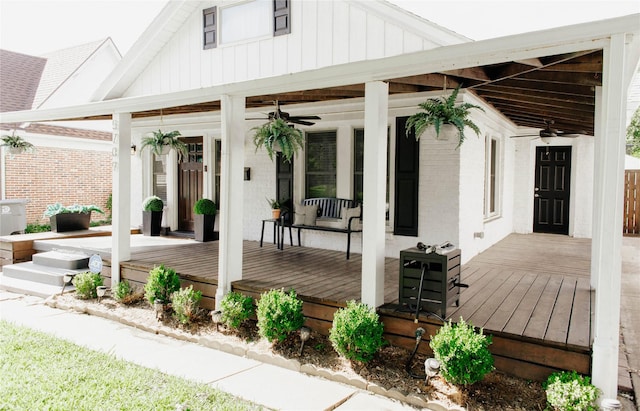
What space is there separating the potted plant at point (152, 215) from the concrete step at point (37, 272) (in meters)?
2.11

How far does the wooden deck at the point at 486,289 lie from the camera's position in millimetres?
3207

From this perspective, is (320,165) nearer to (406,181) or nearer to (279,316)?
(406,181)

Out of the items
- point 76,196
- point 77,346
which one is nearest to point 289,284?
point 77,346

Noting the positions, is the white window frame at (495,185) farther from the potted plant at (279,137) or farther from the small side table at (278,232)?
the potted plant at (279,137)

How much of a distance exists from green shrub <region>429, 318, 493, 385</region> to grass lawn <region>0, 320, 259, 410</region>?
1.38 m

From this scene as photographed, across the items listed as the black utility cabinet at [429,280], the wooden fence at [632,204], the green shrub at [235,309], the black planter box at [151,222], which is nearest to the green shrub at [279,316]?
the green shrub at [235,309]

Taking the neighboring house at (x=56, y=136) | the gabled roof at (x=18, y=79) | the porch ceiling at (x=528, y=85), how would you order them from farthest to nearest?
the gabled roof at (x=18, y=79) → the neighboring house at (x=56, y=136) → the porch ceiling at (x=528, y=85)

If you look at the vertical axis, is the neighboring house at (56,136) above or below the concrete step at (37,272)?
above

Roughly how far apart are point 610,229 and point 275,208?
499 centimetres

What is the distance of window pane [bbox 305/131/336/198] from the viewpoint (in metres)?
6.85

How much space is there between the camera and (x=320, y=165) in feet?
22.9

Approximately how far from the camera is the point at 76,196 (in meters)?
11.7

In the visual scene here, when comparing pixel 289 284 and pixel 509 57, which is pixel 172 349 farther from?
pixel 509 57

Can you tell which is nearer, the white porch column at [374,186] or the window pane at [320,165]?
the white porch column at [374,186]
